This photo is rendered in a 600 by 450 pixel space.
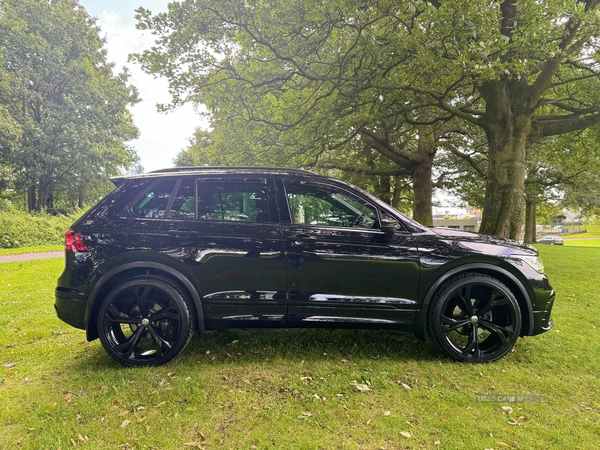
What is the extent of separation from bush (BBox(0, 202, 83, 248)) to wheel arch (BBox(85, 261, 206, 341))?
14.5 meters

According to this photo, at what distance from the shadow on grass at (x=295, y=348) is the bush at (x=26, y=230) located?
14692mm

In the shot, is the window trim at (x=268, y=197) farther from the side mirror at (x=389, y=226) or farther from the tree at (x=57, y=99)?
the tree at (x=57, y=99)

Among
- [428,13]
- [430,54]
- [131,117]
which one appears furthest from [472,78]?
[131,117]

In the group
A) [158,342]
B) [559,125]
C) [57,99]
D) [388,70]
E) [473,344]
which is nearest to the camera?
[158,342]

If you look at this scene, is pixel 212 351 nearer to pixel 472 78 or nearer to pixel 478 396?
pixel 478 396

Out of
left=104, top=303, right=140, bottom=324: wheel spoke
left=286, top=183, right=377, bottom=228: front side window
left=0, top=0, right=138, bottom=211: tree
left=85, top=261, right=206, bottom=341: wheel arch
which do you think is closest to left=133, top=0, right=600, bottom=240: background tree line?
left=286, top=183, right=377, bottom=228: front side window

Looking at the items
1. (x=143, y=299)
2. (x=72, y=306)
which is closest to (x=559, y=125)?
(x=143, y=299)

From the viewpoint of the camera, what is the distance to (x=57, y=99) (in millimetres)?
25406

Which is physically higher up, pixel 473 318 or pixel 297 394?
pixel 473 318

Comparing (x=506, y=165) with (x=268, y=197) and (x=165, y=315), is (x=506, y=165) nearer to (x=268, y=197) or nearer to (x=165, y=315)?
(x=268, y=197)

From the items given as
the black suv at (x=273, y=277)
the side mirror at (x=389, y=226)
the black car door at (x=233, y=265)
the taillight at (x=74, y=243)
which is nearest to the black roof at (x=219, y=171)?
the black suv at (x=273, y=277)

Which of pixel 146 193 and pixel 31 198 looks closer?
pixel 146 193

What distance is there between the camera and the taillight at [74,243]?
3125 mm

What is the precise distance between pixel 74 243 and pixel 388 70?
22.5 feet
